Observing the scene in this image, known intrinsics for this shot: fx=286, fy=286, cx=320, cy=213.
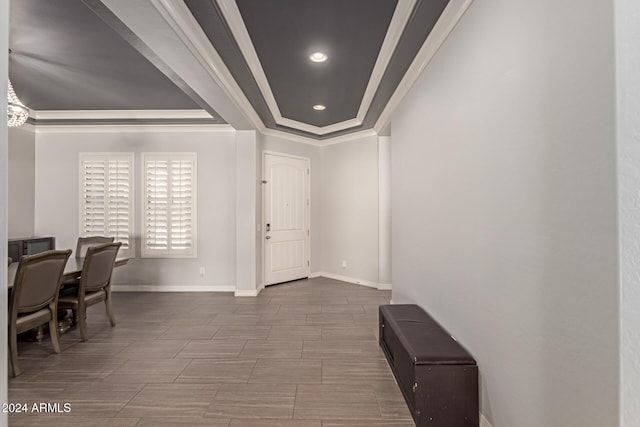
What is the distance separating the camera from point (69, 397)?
77.8 inches

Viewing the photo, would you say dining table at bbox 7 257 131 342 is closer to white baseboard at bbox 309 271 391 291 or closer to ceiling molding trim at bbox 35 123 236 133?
ceiling molding trim at bbox 35 123 236 133

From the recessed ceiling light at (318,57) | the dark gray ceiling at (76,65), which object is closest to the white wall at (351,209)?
the recessed ceiling light at (318,57)

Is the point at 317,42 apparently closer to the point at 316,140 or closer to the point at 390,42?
the point at 390,42

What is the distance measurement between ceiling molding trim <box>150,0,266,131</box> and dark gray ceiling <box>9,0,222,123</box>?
0.79 meters

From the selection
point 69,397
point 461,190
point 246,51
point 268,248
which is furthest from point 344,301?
point 246,51

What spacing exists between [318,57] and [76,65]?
2.53 metres

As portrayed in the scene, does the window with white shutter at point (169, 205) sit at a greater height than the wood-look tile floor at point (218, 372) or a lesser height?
greater

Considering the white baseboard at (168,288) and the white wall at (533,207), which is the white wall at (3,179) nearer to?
the white wall at (533,207)

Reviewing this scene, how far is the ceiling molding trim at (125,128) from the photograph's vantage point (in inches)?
181

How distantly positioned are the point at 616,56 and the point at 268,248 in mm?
4590

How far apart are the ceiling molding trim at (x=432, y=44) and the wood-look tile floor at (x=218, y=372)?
102 inches

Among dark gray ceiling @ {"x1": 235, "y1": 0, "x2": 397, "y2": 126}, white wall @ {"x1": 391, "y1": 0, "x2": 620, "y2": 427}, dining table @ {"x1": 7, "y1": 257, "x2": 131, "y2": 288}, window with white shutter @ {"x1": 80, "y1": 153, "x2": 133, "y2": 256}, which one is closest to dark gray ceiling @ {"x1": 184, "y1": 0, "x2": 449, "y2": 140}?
dark gray ceiling @ {"x1": 235, "y1": 0, "x2": 397, "y2": 126}

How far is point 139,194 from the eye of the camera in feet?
15.3

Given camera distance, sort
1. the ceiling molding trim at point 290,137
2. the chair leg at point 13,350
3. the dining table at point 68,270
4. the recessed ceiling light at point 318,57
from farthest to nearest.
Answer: the ceiling molding trim at point 290,137, the recessed ceiling light at point 318,57, the dining table at point 68,270, the chair leg at point 13,350
